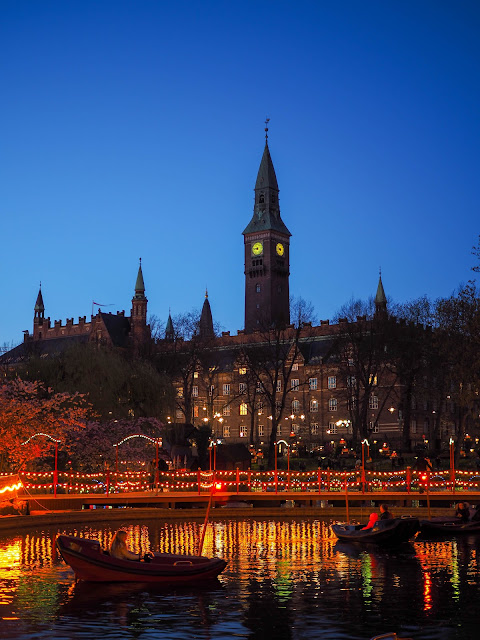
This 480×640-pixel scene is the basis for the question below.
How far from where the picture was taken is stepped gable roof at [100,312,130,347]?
488ft

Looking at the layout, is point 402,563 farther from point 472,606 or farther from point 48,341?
point 48,341

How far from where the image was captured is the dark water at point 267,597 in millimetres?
18594

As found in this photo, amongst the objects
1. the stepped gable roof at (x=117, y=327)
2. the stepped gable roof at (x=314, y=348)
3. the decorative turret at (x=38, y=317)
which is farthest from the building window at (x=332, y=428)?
the decorative turret at (x=38, y=317)

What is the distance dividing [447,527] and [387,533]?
17.8ft

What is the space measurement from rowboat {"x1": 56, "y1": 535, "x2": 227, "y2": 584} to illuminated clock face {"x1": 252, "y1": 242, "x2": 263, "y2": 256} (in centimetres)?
13976

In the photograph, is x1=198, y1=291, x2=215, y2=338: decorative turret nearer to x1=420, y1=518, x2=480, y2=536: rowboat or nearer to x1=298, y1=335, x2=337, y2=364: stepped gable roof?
x1=298, y1=335, x2=337, y2=364: stepped gable roof

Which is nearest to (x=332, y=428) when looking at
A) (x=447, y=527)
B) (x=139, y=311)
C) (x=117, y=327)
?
(x=139, y=311)

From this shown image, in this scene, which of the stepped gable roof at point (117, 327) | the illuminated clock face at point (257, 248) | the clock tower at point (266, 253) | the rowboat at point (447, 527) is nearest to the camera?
the rowboat at point (447, 527)

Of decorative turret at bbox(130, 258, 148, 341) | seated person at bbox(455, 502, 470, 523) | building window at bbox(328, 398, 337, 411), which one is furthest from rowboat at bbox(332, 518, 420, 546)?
decorative turret at bbox(130, 258, 148, 341)

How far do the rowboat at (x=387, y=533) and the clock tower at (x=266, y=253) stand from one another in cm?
11961

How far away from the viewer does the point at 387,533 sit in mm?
32406

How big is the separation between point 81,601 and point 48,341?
14103cm

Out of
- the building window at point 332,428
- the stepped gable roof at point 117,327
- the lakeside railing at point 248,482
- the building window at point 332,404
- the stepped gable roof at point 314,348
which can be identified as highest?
the stepped gable roof at point 117,327

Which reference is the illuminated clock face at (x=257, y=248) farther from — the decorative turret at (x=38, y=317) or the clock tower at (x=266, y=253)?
the decorative turret at (x=38, y=317)
